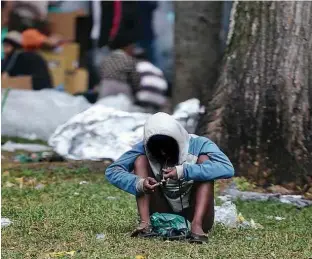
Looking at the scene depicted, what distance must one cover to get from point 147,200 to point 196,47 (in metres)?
5.78

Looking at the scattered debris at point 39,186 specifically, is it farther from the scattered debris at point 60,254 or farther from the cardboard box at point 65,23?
the cardboard box at point 65,23

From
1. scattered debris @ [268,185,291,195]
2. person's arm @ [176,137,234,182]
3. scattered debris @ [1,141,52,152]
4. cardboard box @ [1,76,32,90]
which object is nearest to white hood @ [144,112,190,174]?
person's arm @ [176,137,234,182]

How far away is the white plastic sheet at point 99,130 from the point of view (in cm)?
929

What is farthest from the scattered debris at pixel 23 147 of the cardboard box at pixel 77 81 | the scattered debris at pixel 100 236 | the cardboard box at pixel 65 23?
the scattered debris at pixel 100 236

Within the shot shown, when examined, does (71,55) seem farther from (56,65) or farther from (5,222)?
(5,222)

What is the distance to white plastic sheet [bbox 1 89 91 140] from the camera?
1179 cm

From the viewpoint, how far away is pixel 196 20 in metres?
11.1

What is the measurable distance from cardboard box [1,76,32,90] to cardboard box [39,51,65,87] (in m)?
0.40

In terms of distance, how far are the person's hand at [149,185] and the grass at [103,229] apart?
329 millimetres

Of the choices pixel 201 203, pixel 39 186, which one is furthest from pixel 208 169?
pixel 39 186

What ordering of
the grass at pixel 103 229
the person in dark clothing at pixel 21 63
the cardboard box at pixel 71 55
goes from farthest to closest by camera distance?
1. the cardboard box at pixel 71 55
2. the person in dark clothing at pixel 21 63
3. the grass at pixel 103 229

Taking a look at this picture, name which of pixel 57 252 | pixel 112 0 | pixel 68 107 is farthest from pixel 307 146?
pixel 112 0

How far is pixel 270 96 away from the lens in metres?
8.02

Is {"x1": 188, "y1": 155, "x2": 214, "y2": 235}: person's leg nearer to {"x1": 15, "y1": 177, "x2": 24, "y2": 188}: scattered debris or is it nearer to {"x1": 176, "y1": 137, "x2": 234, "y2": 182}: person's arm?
{"x1": 176, "y1": 137, "x2": 234, "y2": 182}: person's arm
